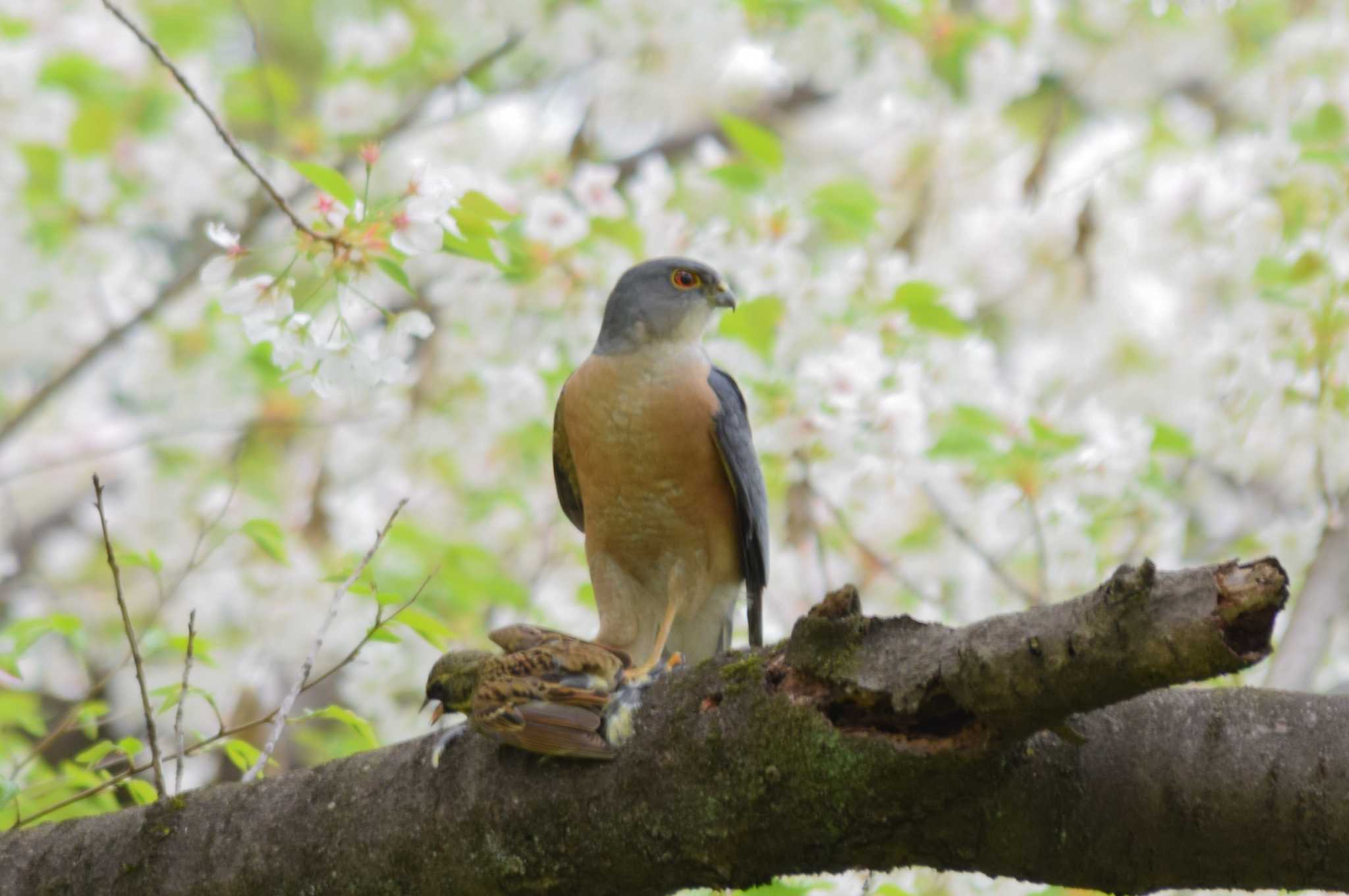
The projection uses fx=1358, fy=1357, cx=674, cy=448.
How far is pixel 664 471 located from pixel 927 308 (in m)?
1.42

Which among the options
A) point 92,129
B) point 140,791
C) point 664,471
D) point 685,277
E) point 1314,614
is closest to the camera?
point 140,791

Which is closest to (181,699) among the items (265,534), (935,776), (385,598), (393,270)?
(385,598)

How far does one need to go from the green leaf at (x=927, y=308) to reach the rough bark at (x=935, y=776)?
262 cm

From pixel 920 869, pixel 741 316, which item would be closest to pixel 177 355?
pixel 741 316

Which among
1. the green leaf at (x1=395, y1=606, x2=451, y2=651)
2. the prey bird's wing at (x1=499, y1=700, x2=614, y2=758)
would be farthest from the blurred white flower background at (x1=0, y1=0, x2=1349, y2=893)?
the prey bird's wing at (x1=499, y1=700, x2=614, y2=758)

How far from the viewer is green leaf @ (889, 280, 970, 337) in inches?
189

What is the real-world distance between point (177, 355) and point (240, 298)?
5118mm

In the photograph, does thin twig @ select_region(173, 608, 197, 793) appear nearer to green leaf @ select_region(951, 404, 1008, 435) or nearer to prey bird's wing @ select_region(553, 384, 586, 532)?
prey bird's wing @ select_region(553, 384, 586, 532)

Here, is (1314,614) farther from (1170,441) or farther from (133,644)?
(133,644)

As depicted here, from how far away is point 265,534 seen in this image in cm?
336

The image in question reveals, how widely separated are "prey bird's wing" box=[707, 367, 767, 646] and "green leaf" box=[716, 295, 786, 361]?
28.7 inches

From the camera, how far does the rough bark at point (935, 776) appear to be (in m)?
1.94

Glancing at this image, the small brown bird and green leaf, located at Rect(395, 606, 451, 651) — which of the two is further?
green leaf, located at Rect(395, 606, 451, 651)

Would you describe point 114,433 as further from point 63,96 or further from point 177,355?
point 63,96
